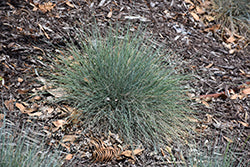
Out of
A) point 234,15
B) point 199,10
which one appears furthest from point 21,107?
point 234,15

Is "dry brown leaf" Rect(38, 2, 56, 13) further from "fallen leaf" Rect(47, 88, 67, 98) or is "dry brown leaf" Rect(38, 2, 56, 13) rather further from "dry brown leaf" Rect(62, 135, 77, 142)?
"dry brown leaf" Rect(62, 135, 77, 142)

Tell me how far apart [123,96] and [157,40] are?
1.35m

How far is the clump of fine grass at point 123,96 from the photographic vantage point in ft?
9.66

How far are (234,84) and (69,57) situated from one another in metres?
2.20

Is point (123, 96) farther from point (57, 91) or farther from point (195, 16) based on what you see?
point (195, 16)

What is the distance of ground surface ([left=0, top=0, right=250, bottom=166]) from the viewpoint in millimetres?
2873

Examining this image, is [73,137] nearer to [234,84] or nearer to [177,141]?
[177,141]

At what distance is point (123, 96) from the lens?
3020mm

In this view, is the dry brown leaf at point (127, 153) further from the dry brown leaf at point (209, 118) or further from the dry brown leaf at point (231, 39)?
the dry brown leaf at point (231, 39)

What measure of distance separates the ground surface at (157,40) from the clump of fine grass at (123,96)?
15 cm

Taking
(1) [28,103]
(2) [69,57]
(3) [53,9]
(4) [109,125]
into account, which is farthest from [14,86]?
(3) [53,9]

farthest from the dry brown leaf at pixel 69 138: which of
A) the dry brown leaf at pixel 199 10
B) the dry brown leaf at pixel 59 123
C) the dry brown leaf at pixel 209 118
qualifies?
the dry brown leaf at pixel 199 10

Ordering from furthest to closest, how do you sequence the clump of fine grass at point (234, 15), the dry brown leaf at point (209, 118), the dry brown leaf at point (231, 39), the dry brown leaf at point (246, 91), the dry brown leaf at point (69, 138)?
1. the clump of fine grass at point (234, 15)
2. the dry brown leaf at point (231, 39)
3. the dry brown leaf at point (246, 91)
4. the dry brown leaf at point (209, 118)
5. the dry brown leaf at point (69, 138)

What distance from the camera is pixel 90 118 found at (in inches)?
116
